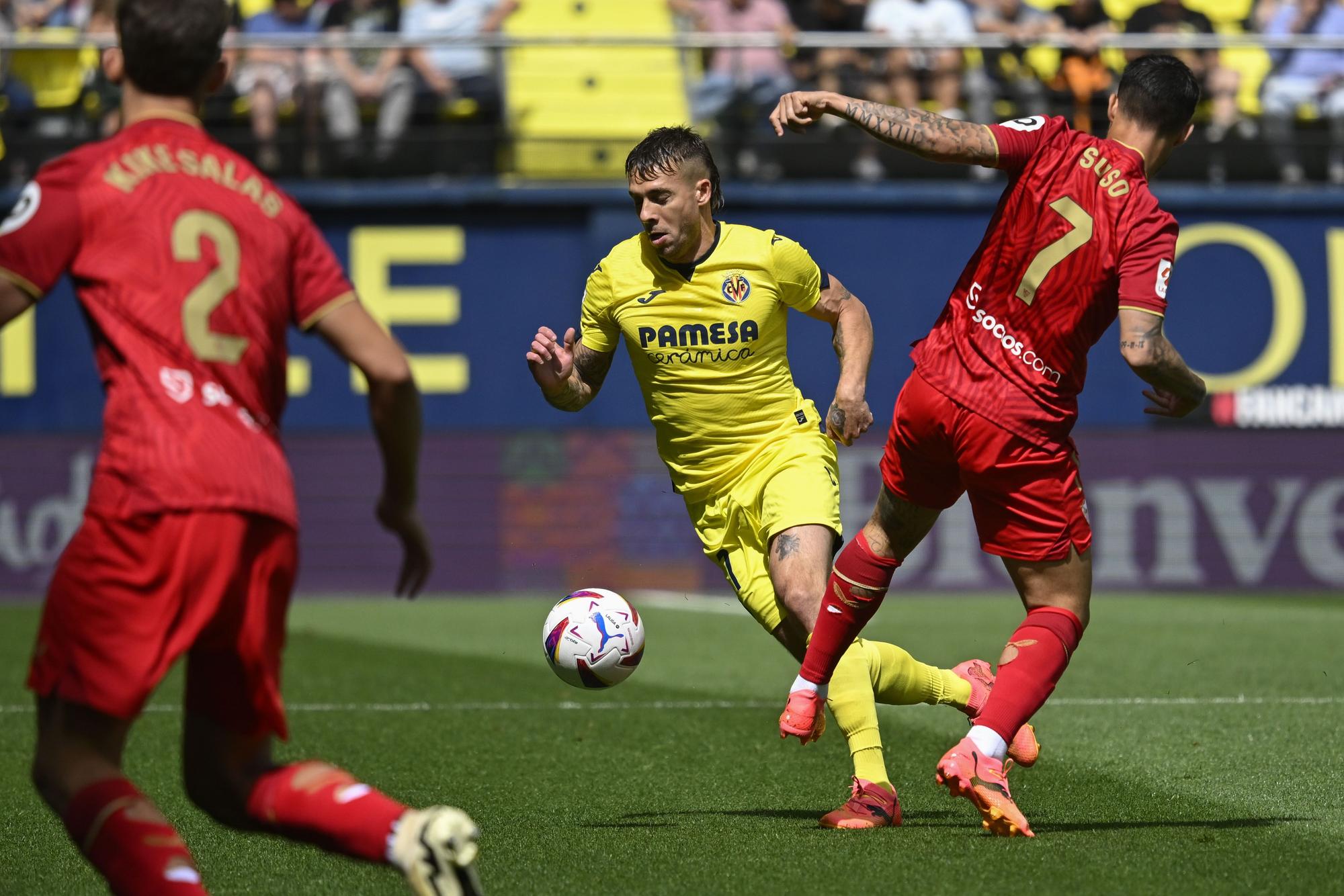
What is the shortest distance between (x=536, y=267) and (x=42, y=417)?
490 cm

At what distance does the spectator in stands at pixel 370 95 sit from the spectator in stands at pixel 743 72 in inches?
110

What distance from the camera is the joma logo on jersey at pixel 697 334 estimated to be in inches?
246

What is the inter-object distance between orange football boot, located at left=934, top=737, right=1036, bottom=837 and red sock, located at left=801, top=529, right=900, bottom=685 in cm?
70

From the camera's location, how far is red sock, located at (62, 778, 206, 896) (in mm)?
3457

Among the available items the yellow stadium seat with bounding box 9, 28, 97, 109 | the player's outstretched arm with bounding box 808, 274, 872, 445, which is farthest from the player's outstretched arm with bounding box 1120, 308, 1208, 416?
the yellow stadium seat with bounding box 9, 28, 97, 109

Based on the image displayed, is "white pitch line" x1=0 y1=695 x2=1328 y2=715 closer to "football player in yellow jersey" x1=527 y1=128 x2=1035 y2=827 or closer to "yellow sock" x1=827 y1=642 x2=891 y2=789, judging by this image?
"football player in yellow jersey" x1=527 y1=128 x2=1035 y2=827

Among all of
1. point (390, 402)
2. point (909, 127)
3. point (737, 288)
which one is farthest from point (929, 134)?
point (390, 402)

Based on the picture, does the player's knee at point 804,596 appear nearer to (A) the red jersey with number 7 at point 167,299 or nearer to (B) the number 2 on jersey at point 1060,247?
(B) the number 2 on jersey at point 1060,247

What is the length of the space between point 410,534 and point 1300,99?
15.5 m

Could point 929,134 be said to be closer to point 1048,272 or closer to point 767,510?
point 1048,272

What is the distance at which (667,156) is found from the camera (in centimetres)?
613

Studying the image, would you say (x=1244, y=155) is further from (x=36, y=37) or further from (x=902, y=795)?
(x=902, y=795)

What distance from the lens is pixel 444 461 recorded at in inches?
654

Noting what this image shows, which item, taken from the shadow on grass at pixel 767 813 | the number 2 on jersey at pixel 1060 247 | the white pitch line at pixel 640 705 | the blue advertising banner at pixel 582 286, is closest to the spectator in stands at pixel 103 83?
the blue advertising banner at pixel 582 286
